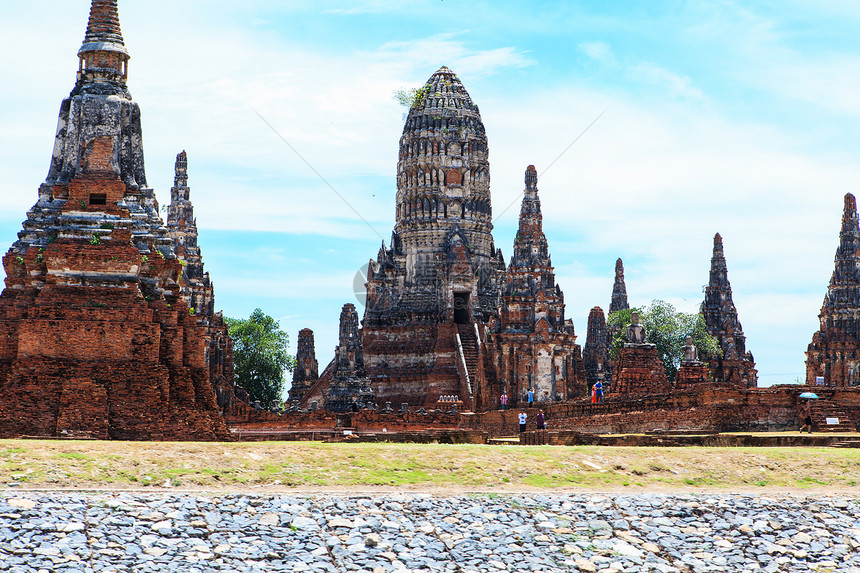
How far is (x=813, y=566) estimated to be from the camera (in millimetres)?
18391

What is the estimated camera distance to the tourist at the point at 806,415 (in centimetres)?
3092

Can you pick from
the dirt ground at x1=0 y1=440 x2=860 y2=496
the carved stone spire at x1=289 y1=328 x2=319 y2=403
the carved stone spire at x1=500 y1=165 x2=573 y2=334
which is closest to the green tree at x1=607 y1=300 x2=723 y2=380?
the carved stone spire at x1=500 y1=165 x2=573 y2=334

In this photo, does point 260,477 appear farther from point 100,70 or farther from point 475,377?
point 475,377

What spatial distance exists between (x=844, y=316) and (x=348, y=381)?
28.1m

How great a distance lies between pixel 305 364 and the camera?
69000 mm

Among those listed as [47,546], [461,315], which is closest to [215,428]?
[47,546]

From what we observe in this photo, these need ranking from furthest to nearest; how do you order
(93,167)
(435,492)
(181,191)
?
(181,191) → (93,167) → (435,492)

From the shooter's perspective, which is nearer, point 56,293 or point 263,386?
point 56,293

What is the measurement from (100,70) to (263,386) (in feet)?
151

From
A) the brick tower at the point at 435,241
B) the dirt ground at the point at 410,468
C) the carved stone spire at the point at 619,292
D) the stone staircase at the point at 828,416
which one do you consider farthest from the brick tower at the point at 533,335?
the dirt ground at the point at 410,468

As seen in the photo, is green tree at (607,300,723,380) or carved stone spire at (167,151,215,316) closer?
carved stone spire at (167,151,215,316)

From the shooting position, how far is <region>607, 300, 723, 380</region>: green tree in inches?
2739

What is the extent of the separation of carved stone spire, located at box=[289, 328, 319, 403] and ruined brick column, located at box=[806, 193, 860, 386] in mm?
24700

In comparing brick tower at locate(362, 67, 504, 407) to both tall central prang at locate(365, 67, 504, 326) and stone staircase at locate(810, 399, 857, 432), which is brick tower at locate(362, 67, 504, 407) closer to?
tall central prang at locate(365, 67, 504, 326)
